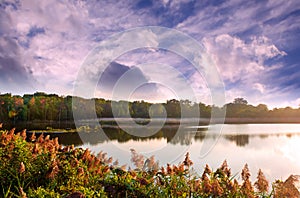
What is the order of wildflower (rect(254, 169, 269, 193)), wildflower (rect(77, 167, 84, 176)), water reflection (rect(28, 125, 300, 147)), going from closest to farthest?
wildflower (rect(254, 169, 269, 193)) < wildflower (rect(77, 167, 84, 176)) < water reflection (rect(28, 125, 300, 147))

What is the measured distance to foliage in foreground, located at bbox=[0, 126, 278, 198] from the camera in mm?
1996

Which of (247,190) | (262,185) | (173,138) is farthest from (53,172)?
(173,138)

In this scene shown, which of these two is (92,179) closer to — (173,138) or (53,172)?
(53,172)

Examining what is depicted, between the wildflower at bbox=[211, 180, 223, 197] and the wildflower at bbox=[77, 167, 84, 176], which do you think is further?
the wildflower at bbox=[77, 167, 84, 176]

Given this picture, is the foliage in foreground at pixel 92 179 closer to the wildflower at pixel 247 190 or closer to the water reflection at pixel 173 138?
the wildflower at pixel 247 190

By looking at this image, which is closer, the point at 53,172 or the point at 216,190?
the point at 216,190

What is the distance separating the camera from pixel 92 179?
2.35 meters

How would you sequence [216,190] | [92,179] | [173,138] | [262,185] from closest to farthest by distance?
[216,190], [262,185], [92,179], [173,138]

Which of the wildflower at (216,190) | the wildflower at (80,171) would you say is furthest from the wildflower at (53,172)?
the wildflower at (216,190)

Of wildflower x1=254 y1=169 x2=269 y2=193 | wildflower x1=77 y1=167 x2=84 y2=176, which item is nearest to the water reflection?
wildflower x1=254 y1=169 x2=269 y2=193

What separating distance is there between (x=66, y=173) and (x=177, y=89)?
17.9 feet

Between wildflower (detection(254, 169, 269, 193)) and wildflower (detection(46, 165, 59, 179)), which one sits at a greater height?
wildflower (detection(46, 165, 59, 179))

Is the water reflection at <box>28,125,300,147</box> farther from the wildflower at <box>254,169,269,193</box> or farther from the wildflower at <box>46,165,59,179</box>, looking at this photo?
the wildflower at <box>46,165,59,179</box>

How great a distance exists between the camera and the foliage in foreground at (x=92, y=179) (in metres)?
2.00
